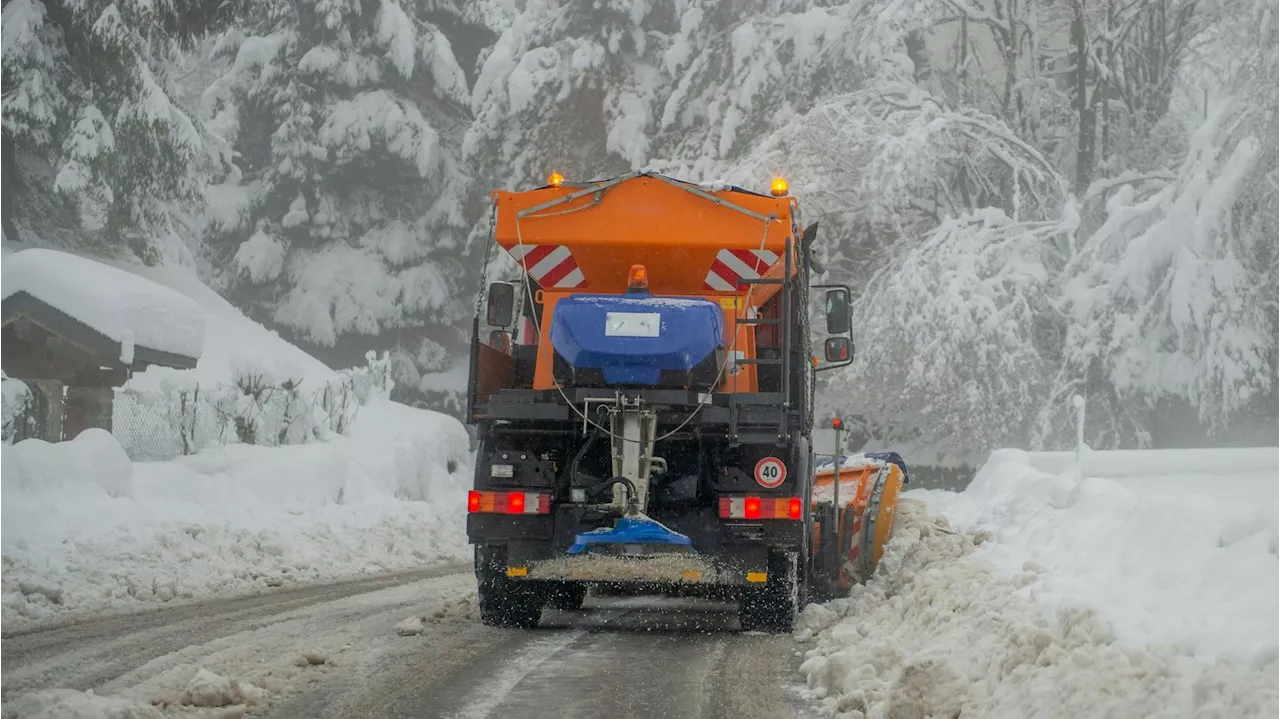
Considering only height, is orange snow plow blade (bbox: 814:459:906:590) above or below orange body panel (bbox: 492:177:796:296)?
below

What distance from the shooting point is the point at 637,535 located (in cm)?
835

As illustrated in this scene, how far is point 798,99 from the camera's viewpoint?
27.5m

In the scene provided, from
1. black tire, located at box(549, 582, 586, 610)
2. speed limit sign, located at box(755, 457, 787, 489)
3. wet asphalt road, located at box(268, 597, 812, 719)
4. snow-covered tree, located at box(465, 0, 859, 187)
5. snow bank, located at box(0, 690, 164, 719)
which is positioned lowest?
wet asphalt road, located at box(268, 597, 812, 719)

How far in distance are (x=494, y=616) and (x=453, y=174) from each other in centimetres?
2683

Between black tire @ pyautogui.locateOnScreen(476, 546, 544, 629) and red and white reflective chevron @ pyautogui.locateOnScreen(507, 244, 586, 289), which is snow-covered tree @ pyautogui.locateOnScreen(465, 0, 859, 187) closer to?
red and white reflective chevron @ pyautogui.locateOnScreen(507, 244, 586, 289)

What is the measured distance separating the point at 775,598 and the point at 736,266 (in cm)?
220

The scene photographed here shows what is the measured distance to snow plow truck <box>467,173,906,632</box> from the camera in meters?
8.59

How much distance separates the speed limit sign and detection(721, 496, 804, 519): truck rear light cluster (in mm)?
109

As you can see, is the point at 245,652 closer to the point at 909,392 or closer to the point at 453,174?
the point at 909,392

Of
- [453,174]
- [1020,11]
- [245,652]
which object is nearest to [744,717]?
[245,652]


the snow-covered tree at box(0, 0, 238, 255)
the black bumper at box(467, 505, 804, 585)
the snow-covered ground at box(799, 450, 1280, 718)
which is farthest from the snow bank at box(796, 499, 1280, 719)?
the snow-covered tree at box(0, 0, 238, 255)

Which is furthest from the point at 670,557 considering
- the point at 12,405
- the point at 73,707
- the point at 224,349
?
the point at 224,349

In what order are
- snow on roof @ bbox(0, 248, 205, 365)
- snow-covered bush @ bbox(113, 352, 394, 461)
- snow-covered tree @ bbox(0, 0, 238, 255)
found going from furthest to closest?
snow-covered tree @ bbox(0, 0, 238, 255)
snow-covered bush @ bbox(113, 352, 394, 461)
snow on roof @ bbox(0, 248, 205, 365)

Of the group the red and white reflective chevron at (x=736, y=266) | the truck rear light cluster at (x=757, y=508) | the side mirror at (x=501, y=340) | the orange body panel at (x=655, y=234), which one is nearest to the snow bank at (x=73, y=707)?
the truck rear light cluster at (x=757, y=508)
